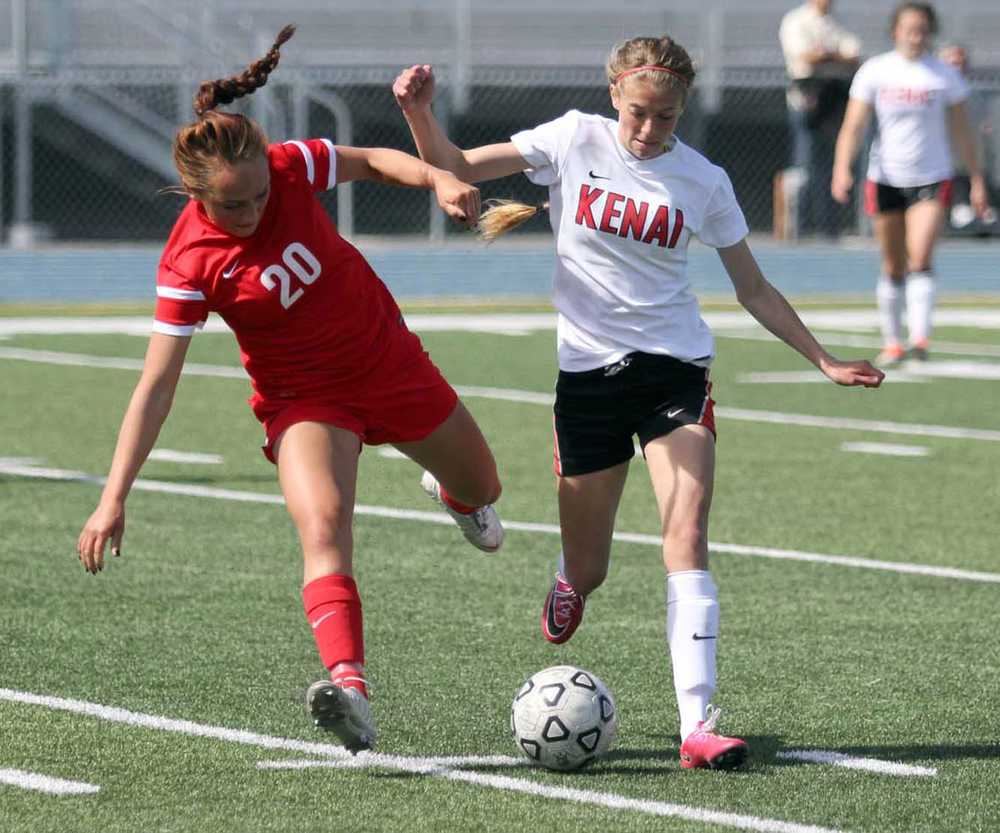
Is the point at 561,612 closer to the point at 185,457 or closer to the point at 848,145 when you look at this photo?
the point at 185,457

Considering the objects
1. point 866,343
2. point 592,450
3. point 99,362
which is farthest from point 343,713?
point 866,343

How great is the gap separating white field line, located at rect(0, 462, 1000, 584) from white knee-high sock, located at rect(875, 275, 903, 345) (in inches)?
256

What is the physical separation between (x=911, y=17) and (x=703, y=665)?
10645mm

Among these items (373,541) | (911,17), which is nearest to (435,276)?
(911,17)

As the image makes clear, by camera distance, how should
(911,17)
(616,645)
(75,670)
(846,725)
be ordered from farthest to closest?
(911,17)
(616,645)
(75,670)
(846,725)

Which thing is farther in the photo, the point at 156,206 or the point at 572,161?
the point at 156,206

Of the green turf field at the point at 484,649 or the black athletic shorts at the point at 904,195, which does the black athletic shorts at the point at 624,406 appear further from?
the black athletic shorts at the point at 904,195

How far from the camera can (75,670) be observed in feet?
21.8

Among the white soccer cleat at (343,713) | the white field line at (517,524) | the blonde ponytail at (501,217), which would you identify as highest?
the blonde ponytail at (501,217)

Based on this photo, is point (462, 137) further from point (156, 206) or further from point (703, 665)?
point (703, 665)

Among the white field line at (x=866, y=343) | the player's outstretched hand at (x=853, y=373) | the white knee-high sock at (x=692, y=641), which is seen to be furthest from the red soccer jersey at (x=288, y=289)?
the white field line at (x=866, y=343)

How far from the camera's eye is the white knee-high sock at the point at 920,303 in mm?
15539

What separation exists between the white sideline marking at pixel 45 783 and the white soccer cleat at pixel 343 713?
57cm

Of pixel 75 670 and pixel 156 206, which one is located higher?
pixel 75 670
